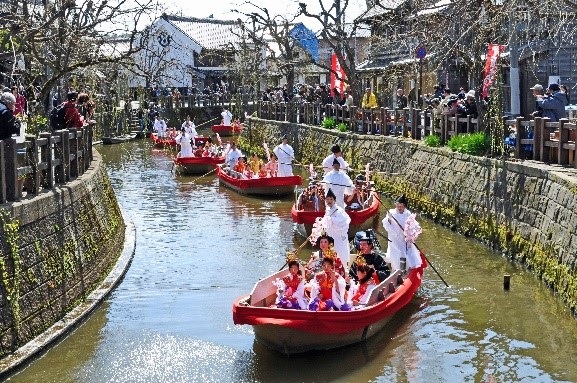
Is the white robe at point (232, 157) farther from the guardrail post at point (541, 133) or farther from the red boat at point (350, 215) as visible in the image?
the guardrail post at point (541, 133)

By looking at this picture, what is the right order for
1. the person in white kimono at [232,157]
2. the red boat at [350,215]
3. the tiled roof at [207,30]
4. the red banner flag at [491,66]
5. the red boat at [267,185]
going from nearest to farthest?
the red boat at [350,215], the red banner flag at [491,66], the red boat at [267,185], the person in white kimono at [232,157], the tiled roof at [207,30]

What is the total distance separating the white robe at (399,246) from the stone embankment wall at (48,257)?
517cm

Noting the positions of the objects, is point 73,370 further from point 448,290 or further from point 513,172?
point 513,172

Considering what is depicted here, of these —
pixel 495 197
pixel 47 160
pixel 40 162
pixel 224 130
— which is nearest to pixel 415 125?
pixel 495 197

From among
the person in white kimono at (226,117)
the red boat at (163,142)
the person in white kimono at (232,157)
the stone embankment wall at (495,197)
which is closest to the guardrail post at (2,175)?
the stone embankment wall at (495,197)

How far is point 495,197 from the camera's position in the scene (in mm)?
19016

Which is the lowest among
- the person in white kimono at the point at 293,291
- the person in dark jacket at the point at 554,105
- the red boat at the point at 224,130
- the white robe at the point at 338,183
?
the person in white kimono at the point at 293,291

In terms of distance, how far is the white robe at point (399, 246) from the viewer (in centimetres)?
1494

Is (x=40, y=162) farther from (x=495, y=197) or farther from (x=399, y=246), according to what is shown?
(x=495, y=197)

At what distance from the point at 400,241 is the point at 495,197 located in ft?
15.9

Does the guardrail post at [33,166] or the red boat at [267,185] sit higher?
the guardrail post at [33,166]

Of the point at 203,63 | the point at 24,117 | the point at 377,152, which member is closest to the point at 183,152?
the point at 377,152

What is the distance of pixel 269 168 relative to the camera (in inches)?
1111

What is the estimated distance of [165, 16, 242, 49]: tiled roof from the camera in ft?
221
